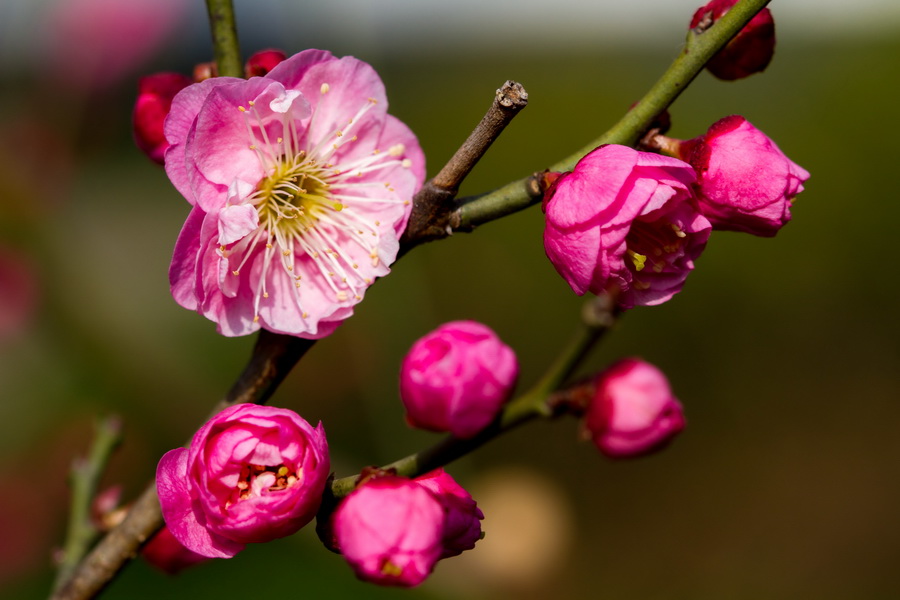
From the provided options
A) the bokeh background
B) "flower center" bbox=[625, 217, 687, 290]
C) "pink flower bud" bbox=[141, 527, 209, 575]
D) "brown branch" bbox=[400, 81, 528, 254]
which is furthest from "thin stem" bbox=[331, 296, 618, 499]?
the bokeh background

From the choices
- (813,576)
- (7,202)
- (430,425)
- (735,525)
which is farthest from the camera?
(735,525)

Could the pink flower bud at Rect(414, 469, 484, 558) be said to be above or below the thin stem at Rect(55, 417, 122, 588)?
above

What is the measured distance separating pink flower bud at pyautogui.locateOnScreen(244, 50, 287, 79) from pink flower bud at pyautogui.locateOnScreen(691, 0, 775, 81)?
56 centimetres

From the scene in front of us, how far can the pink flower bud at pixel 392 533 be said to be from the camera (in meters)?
0.74

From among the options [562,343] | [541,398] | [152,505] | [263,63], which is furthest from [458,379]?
[562,343]

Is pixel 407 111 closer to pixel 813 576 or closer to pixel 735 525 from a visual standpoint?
pixel 735 525

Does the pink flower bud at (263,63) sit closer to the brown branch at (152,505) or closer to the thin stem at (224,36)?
the thin stem at (224,36)

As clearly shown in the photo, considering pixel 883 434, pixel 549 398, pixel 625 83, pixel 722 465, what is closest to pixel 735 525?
pixel 722 465

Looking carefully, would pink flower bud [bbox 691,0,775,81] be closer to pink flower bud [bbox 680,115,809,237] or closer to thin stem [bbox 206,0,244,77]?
pink flower bud [bbox 680,115,809,237]

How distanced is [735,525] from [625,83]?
357 centimetres

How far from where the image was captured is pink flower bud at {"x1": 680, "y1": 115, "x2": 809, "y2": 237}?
0.83 m

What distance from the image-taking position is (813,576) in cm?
481

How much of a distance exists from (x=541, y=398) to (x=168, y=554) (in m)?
0.61

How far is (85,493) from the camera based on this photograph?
129 centimetres
